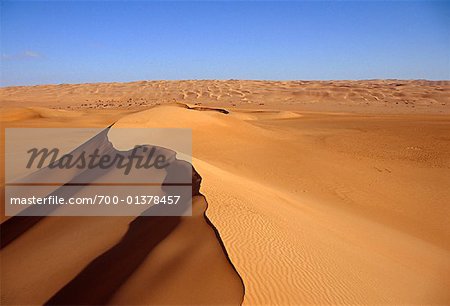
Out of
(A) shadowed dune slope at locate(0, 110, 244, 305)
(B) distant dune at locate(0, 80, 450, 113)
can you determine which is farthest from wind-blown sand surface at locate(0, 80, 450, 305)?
(B) distant dune at locate(0, 80, 450, 113)

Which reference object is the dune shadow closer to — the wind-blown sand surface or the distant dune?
the wind-blown sand surface

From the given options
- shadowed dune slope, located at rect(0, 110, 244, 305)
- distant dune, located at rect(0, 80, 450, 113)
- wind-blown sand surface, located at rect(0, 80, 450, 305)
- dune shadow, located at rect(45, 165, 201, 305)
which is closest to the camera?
shadowed dune slope, located at rect(0, 110, 244, 305)

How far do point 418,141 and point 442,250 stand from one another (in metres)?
10.7

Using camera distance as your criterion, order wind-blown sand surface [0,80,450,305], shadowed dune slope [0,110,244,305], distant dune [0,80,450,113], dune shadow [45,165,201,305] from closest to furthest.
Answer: shadowed dune slope [0,110,244,305] < wind-blown sand surface [0,80,450,305] < dune shadow [45,165,201,305] < distant dune [0,80,450,113]

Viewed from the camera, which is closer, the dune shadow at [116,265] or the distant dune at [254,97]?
the dune shadow at [116,265]

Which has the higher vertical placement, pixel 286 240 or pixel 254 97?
pixel 286 240

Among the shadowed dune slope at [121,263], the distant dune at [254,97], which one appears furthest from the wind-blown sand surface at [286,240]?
the distant dune at [254,97]

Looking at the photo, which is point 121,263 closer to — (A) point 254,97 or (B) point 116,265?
(B) point 116,265

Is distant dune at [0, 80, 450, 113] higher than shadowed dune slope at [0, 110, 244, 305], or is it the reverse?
shadowed dune slope at [0, 110, 244, 305]

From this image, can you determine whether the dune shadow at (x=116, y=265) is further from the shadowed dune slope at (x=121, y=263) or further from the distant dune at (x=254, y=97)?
the distant dune at (x=254, y=97)

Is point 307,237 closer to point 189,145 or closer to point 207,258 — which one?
point 207,258

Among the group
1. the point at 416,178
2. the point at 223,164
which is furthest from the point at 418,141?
the point at 223,164

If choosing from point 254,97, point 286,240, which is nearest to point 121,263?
point 286,240

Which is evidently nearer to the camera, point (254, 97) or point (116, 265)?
point (116, 265)
